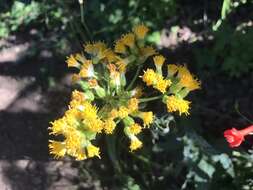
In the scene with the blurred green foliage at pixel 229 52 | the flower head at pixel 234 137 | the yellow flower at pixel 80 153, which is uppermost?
the blurred green foliage at pixel 229 52

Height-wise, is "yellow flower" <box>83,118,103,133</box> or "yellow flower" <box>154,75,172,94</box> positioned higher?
"yellow flower" <box>154,75,172,94</box>

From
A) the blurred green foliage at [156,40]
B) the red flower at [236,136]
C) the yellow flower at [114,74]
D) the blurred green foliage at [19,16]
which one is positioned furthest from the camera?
the blurred green foliage at [19,16]

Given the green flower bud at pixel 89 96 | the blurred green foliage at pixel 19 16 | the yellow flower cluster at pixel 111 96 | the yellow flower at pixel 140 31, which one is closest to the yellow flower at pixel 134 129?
the yellow flower cluster at pixel 111 96

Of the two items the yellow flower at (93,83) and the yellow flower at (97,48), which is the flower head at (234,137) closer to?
the yellow flower at (93,83)

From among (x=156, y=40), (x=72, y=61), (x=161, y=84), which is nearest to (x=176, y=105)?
(x=161, y=84)

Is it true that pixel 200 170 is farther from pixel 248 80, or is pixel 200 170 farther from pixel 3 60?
pixel 3 60

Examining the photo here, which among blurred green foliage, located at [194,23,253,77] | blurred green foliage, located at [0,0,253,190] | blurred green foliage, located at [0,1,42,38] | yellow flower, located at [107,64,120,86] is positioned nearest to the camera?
yellow flower, located at [107,64,120,86]

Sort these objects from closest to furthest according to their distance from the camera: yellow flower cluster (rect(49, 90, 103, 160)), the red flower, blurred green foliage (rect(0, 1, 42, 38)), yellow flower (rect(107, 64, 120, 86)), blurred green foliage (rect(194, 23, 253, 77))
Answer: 1. the red flower
2. yellow flower cluster (rect(49, 90, 103, 160))
3. yellow flower (rect(107, 64, 120, 86))
4. blurred green foliage (rect(194, 23, 253, 77))
5. blurred green foliage (rect(0, 1, 42, 38))

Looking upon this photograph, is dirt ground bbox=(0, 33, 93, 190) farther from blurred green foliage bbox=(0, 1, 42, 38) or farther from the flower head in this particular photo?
the flower head

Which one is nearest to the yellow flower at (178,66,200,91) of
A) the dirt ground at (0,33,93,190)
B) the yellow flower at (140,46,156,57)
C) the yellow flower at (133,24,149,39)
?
the yellow flower at (140,46,156,57)

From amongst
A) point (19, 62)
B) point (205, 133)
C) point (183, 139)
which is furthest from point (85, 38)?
point (183, 139)

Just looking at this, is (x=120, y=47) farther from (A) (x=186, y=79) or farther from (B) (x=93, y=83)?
(A) (x=186, y=79)
